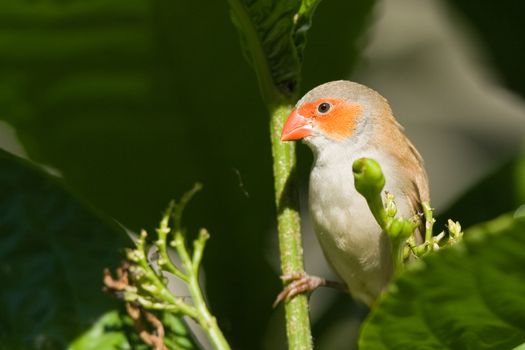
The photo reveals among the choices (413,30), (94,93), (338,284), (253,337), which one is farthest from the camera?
(413,30)

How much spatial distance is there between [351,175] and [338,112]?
0.79 feet

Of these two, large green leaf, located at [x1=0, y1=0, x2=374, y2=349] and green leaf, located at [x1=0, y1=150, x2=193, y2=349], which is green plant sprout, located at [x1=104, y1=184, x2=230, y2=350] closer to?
green leaf, located at [x1=0, y1=150, x2=193, y2=349]

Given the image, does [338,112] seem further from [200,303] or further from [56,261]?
[200,303]

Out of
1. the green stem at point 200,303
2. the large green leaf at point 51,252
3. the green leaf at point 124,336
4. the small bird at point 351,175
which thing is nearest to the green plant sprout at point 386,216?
the green stem at point 200,303

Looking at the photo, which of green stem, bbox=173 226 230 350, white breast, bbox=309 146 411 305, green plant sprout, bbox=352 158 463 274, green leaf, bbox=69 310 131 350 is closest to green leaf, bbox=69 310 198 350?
green leaf, bbox=69 310 131 350

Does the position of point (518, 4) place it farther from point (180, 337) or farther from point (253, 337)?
point (180, 337)

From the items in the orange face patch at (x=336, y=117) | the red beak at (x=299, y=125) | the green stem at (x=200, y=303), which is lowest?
the orange face patch at (x=336, y=117)

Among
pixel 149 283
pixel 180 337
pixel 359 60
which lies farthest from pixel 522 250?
pixel 359 60

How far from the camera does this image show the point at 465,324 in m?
1.65

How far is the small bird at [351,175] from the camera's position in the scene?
2955 millimetres

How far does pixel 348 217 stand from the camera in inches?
117

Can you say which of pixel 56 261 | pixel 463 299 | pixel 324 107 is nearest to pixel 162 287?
pixel 56 261

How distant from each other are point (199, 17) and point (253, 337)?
0.85m

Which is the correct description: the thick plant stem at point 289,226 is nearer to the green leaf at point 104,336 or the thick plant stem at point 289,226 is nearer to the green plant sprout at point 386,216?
the green plant sprout at point 386,216
